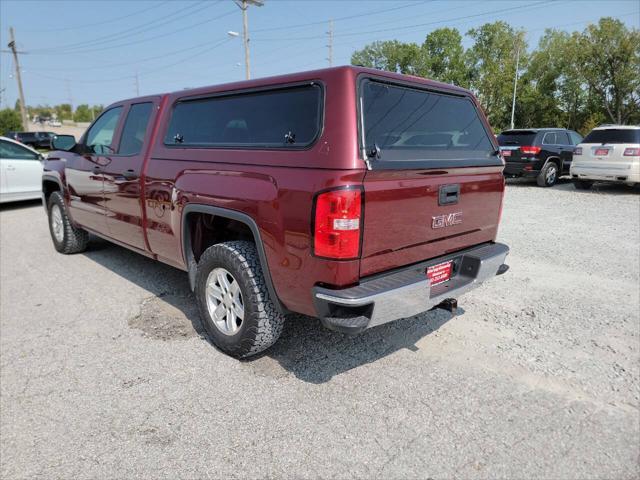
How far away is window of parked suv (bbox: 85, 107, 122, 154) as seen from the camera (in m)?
4.80

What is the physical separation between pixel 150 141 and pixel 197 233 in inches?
41.6

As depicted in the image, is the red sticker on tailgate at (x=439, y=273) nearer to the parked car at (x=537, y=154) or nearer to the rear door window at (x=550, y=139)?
the parked car at (x=537, y=154)

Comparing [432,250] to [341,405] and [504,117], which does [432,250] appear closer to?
[341,405]

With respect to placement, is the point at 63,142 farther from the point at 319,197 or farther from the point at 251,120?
the point at 319,197

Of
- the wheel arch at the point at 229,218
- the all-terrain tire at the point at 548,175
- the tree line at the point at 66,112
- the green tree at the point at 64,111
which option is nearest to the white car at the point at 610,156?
the all-terrain tire at the point at 548,175

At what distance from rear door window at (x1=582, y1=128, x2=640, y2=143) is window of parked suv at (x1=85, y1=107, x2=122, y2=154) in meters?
11.1

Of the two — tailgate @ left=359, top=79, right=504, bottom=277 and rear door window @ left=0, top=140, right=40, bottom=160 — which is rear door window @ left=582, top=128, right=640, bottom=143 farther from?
rear door window @ left=0, top=140, right=40, bottom=160

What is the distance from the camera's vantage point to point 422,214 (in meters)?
2.87

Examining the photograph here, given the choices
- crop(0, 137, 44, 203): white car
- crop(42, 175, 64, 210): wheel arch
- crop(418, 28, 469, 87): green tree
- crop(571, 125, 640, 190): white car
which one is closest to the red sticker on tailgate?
crop(42, 175, 64, 210): wheel arch

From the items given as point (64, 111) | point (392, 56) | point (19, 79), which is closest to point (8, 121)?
point (19, 79)

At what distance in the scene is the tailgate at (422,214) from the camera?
2.59 metres

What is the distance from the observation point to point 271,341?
10.3 feet

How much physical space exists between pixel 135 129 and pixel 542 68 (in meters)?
51.8

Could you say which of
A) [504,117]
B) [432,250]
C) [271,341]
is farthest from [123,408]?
[504,117]
